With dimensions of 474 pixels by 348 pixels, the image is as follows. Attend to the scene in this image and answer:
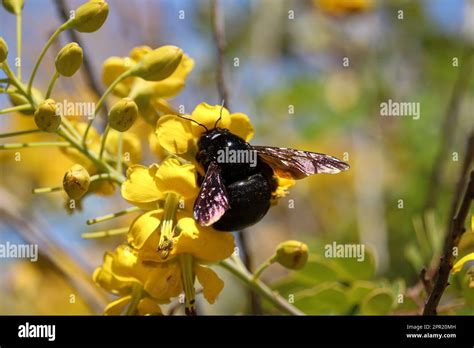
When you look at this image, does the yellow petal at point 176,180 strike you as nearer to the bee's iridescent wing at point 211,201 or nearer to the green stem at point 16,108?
Result: the bee's iridescent wing at point 211,201

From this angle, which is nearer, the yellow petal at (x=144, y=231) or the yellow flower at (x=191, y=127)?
the yellow petal at (x=144, y=231)

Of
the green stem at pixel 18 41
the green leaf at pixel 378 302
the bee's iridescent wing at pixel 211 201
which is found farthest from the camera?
the green leaf at pixel 378 302

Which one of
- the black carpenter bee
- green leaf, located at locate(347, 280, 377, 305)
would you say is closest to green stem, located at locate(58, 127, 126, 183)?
the black carpenter bee

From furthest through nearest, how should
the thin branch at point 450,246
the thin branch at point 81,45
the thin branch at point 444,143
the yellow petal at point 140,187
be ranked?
the thin branch at point 444,143 < the thin branch at point 81,45 < the yellow petal at point 140,187 < the thin branch at point 450,246

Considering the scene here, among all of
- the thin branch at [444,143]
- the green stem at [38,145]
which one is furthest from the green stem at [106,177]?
the thin branch at [444,143]

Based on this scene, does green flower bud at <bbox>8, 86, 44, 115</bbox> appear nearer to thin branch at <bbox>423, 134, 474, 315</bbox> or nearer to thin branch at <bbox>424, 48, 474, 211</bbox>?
thin branch at <bbox>423, 134, 474, 315</bbox>
